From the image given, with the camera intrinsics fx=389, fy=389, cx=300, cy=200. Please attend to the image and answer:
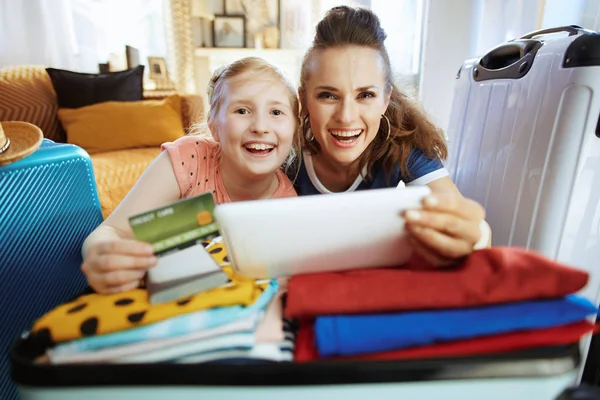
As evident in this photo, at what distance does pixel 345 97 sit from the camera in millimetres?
836

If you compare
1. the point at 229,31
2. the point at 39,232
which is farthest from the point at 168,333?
the point at 229,31

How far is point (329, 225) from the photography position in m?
0.40

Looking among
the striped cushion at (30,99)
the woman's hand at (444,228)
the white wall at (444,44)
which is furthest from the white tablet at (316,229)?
the striped cushion at (30,99)

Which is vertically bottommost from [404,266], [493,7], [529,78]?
[404,266]

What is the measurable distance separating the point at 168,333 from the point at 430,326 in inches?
9.7

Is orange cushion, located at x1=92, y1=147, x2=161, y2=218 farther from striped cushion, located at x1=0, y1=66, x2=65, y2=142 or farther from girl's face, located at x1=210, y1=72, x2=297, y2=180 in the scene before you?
girl's face, located at x1=210, y1=72, x2=297, y2=180

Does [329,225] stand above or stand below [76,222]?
above

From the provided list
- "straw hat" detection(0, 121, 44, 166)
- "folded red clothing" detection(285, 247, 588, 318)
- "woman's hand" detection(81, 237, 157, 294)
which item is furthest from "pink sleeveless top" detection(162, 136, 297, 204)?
"folded red clothing" detection(285, 247, 588, 318)

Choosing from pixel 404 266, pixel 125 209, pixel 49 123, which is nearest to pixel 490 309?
pixel 404 266

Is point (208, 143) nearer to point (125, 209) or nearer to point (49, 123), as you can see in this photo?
point (125, 209)

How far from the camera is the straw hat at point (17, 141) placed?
632 mm

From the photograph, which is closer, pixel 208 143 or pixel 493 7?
pixel 208 143

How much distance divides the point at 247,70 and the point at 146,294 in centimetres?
55

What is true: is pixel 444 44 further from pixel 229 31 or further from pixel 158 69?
pixel 158 69
